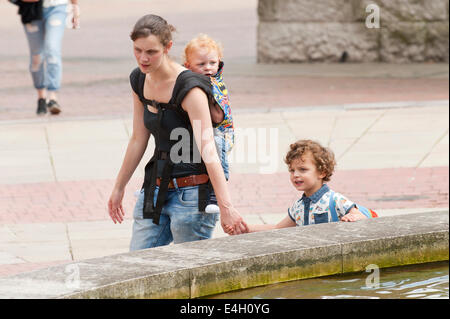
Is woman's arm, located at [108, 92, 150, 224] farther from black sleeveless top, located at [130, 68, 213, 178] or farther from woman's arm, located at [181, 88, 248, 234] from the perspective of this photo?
woman's arm, located at [181, 88, 248, 234]

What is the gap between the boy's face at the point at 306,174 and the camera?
15.1ft

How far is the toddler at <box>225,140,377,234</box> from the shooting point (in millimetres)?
4617

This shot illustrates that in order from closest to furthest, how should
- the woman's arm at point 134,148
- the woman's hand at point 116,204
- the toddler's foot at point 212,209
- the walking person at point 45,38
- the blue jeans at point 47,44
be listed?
1. the toddler's foot at point 212,209
2. the woman's arm at point 134,148
3. the woman's hand at point 116,204
4. the walking person at point 45,38
5. the blue jeans at point 47,44

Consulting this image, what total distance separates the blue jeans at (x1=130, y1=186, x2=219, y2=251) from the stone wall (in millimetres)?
10751

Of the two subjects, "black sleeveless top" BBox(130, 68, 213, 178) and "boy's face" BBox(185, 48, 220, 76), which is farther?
"boy's face" BBox(185, 48, 220, 76)

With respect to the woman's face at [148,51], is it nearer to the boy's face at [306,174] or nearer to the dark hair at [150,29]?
the dark hair at [150,29]

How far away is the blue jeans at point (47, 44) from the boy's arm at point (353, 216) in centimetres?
589

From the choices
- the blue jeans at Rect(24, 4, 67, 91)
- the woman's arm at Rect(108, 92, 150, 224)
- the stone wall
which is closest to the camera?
the woman's arm at Rect(108, 92, 150, 224)

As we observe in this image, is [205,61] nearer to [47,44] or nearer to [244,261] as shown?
[244,261]

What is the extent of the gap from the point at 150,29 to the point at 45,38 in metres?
6.28

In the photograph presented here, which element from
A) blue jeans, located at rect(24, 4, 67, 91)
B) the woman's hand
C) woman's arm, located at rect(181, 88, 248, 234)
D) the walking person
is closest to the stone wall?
the walking person

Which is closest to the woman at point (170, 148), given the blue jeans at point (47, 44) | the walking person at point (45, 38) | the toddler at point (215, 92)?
the toddler at point (215, 92)

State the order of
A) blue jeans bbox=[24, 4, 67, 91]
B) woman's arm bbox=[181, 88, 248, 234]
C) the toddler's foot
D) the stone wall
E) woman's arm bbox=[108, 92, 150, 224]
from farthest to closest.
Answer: the stone wall
blue jeans bbox=[24, 4, 67, 91]
woman's arm bbox=[108, 92, 150, 224]
the toddler's foot
woman's arm bbox=[181, 88, 248, 234]

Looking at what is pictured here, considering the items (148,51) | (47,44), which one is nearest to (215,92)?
(148,51)
